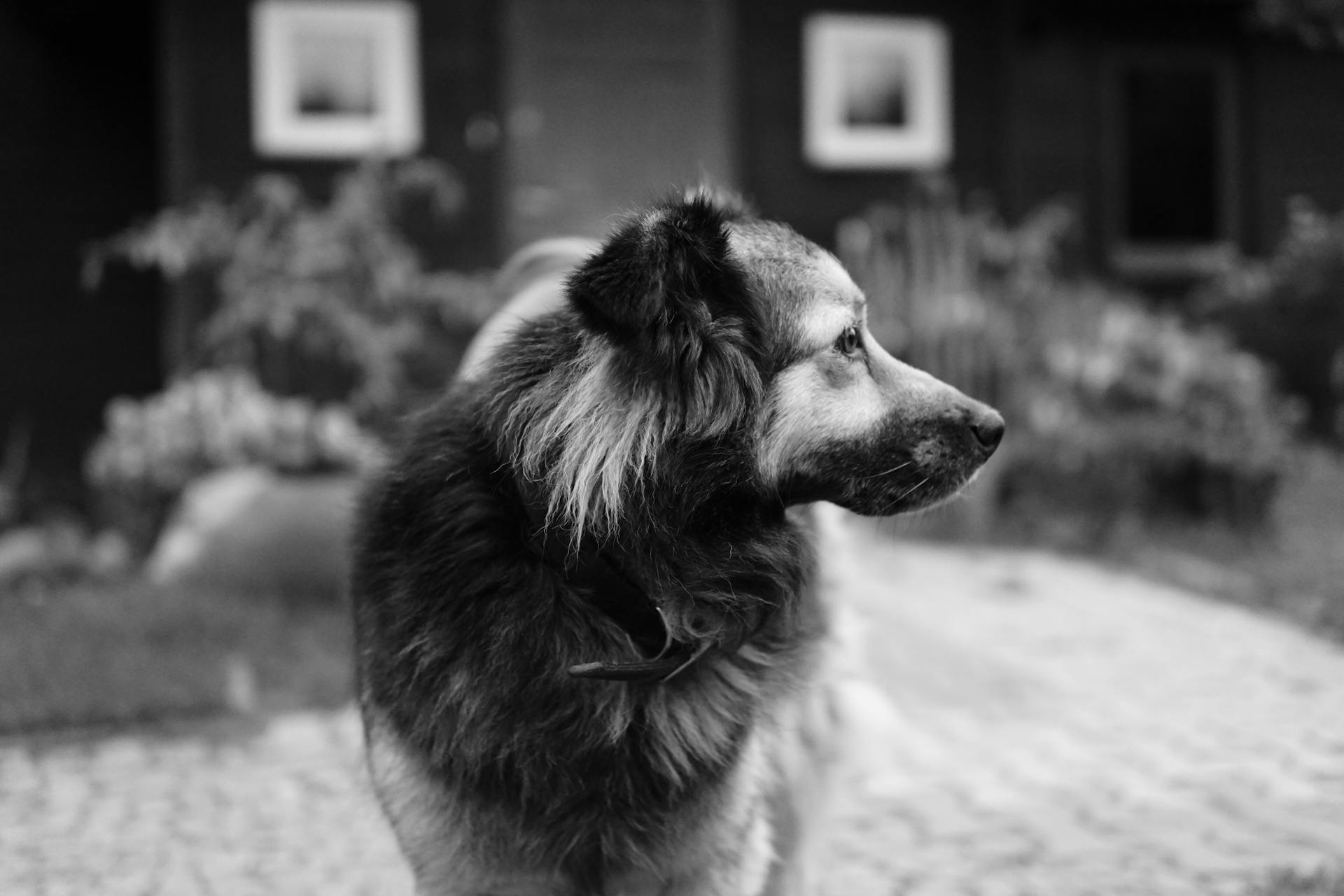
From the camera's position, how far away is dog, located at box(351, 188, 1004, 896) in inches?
87.2

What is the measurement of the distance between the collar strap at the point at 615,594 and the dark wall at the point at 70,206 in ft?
25.2


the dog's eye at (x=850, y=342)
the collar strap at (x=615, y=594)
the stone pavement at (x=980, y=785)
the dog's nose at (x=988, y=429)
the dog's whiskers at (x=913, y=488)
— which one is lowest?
the stone pavement at (x=980, y=785)

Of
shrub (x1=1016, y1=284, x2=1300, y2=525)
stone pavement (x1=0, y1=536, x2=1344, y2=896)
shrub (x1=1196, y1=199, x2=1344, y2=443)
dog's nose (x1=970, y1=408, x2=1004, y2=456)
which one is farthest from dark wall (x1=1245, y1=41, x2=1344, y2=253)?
dog's nose (x1=970, y1=408, x2=1004, y2=456)

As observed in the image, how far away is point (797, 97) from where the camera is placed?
9867mm

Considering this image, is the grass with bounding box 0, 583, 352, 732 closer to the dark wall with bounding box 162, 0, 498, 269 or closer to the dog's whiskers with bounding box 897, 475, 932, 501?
the dog's whiskers with bounding box 897, 475, 932, 501

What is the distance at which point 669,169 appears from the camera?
380 inches

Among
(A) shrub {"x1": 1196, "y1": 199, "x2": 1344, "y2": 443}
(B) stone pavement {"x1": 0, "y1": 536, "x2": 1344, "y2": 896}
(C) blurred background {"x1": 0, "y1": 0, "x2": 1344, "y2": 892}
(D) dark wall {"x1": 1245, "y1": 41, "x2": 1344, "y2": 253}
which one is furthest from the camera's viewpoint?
(D) dark wall {"x1": 1245, "y1": 41, "x2": 1344, "y2": 253}

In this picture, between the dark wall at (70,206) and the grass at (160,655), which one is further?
the dark wall at (70,206)

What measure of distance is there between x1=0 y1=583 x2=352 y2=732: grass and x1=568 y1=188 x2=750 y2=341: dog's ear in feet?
10.2

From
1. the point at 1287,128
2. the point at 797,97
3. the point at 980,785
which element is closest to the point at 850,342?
the point at 980,785

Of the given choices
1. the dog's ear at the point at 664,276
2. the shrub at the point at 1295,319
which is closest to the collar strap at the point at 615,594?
the dog's ear at the point at 664,276

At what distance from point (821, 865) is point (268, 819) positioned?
1549 mm

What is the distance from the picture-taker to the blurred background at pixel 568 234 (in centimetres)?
627

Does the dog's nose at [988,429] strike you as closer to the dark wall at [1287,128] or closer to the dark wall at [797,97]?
the dark wall at [797,97]
